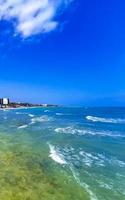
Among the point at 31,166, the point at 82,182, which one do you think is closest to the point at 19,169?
the point at 31,166

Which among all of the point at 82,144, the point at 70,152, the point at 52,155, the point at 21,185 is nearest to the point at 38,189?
the point at 21,185

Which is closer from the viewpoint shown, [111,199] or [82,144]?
[111,199]

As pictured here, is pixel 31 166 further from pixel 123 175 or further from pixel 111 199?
pixel 111 199

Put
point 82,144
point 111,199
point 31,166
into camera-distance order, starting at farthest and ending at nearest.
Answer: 1. point 82,144
2. point 31,166
3. point 111,199

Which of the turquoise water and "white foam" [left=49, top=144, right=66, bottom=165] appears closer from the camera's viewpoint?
the turquoise water

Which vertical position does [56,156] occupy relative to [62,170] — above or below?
above

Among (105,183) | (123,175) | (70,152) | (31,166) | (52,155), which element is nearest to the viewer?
(105,183)

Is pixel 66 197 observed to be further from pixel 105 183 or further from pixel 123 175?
pixel 123 175

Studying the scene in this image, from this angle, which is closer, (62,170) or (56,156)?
(62,170)

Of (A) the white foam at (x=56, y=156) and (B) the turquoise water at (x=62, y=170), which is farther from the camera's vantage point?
(A) the white foam at (x=56, y=156)
